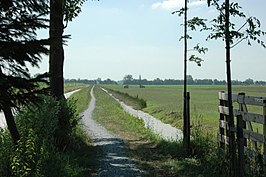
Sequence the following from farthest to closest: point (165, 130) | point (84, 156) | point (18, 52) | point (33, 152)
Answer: point (165, 130)
point (84, 156)
point (33, 152)
point (18, 52)

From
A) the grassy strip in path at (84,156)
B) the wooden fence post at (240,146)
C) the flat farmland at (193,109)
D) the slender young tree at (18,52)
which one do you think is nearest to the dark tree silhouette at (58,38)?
the slender young tree at (18,52)

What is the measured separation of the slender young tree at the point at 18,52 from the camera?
3883 millimetres

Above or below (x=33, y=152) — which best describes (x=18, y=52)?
above

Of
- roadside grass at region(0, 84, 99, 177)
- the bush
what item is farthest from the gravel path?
the bush

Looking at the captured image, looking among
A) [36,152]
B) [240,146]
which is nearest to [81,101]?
[36,152]

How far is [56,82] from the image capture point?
1245cm

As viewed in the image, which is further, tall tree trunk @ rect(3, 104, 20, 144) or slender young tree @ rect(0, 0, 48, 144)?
tall tree trunk @ rect(3, 104, 20, 144)

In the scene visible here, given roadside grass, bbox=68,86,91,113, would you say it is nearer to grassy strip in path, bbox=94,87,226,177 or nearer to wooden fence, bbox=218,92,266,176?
grassy strip in path, bbox=94,87,226,177

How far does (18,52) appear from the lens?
3939mm

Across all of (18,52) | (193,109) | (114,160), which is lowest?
(193,109)

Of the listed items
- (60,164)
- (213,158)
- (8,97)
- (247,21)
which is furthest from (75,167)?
(8,97)

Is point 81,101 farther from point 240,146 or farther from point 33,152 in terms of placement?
point 240,146

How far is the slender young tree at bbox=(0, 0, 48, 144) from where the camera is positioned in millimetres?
3883

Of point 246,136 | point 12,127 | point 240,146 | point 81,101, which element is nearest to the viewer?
point 12,127
